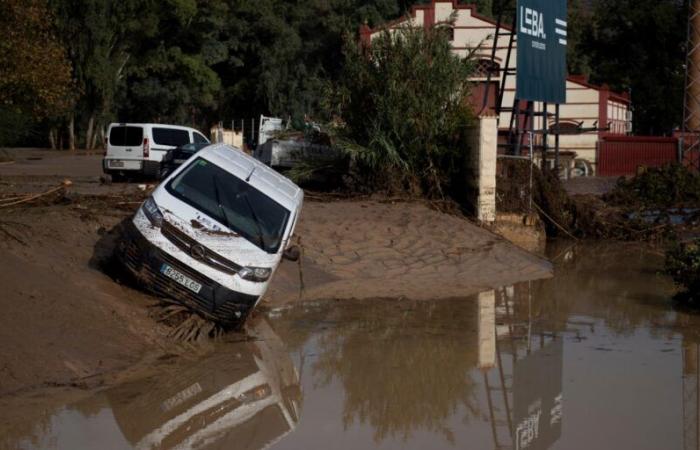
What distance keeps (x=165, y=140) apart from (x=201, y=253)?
20.1 metres

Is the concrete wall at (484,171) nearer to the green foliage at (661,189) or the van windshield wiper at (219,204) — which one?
the green foliage at (661,189)

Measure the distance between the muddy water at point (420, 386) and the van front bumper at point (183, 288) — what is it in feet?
1.57

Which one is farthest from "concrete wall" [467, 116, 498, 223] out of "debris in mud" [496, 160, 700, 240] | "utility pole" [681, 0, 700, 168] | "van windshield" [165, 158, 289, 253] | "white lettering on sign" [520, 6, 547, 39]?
"utility pole" [681, 0, 700, 168]

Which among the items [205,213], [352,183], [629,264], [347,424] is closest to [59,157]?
[352,183]

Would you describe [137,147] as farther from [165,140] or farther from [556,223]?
[556,223]

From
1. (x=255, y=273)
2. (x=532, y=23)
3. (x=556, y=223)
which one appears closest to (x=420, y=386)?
(x=255, y=273)

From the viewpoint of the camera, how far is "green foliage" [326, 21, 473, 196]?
75.4 ft

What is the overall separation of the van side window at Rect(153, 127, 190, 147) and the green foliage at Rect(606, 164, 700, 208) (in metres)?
12.5

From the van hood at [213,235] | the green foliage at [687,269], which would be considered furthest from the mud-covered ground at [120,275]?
the green foliage at [687,269]

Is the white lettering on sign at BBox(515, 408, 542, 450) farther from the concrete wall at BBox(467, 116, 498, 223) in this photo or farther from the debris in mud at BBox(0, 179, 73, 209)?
the concrete wall at BBox(467, 116, 498, 223)

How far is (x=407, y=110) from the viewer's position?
22953 millimetres

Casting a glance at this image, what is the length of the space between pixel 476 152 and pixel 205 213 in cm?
1091

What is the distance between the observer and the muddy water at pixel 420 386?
8.82 meters

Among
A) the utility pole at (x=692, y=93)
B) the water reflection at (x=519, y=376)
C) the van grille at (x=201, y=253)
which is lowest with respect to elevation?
the water reflection at (x=519, y=376)
